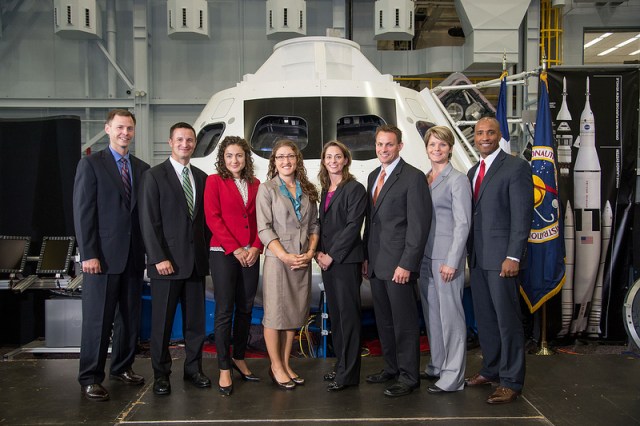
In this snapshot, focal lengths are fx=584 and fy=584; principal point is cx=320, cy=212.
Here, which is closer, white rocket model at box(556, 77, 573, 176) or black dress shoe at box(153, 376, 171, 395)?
black dress shoe at box(153, 376, 171, 395)

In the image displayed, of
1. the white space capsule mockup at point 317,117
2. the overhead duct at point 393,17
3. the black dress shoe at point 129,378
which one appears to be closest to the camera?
the black dress shoe at point 129,378

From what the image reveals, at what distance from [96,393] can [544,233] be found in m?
4.38

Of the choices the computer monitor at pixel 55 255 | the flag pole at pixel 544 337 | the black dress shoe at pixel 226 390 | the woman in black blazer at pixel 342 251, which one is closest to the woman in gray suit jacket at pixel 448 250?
the woman in black blazer at pixel 342 251

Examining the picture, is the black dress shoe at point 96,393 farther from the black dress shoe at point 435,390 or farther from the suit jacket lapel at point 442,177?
the suit jacket lapel at point 442,177

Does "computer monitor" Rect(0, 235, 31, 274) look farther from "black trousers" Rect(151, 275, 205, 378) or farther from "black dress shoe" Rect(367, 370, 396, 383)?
"black dress shoe" Rect(367, 370, 396, 383)

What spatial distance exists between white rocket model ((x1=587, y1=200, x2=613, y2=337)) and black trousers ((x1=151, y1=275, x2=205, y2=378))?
15.5 feet

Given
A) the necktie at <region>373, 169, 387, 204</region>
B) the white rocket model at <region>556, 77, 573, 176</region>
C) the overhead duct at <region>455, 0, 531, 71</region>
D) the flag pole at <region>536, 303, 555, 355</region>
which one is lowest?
the flag pole at <region>536, 303, 555, 355</region>

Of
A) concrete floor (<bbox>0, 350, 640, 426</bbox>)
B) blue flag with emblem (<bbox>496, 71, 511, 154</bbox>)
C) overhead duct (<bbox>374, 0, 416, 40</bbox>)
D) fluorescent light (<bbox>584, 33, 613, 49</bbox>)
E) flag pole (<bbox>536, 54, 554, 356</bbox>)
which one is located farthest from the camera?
fluorescent light (<bbox>584, 33, 613, 49</bbox>)

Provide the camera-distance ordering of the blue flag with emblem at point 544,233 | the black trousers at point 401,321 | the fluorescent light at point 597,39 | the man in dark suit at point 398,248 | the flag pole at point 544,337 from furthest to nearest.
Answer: the fluorescent light at point 597,39 → the flag pole at point 544,337 → the blue flag with emblem at point 544,233 → the black trousers at point 401,321 → the man in dark suit at point 398,248

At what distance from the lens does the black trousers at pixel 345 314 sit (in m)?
A: 3.91

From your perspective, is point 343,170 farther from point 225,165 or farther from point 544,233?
point 544,233

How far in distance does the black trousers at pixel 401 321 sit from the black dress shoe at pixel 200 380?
1253 millimetres

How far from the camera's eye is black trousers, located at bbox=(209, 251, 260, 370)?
12.6 ft

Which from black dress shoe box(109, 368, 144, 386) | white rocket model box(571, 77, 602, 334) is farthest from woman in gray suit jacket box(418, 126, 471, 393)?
white rocket model box(571, 77, 602, 334)
